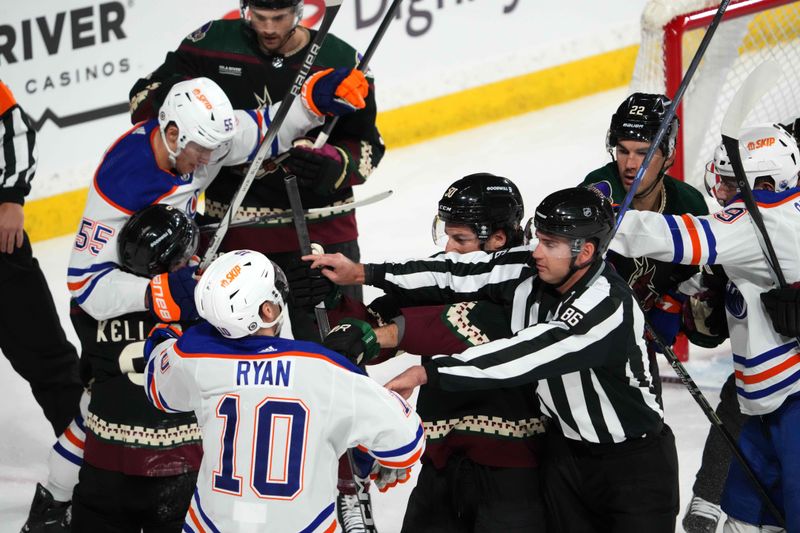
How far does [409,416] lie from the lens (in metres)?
2.63

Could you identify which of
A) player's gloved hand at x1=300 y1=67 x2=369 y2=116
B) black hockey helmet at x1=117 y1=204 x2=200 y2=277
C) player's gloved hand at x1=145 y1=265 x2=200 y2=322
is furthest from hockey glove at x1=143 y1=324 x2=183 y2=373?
player's gloved hand at x1=300 y1=67 x2=369 y2=116

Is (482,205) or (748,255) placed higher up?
(482,205)

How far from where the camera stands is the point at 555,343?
2748mm

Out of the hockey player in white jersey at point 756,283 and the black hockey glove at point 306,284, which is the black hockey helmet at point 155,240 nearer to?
the black hockey glove at point 306,284

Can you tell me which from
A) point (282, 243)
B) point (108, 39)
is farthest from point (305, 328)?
point (108, 39)

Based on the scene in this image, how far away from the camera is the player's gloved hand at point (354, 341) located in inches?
106

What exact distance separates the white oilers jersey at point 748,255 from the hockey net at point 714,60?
206 centimetres

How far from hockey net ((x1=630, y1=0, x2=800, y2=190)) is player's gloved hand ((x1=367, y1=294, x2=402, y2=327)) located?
236 cm

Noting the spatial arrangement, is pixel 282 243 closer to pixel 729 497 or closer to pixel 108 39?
pixel 729 497

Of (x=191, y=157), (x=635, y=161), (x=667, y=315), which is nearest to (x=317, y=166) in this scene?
(x=191, y=157)

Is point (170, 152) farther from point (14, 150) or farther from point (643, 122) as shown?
point (643, 122)

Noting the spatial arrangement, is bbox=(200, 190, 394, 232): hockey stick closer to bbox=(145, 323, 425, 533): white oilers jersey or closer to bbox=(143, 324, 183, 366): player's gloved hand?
bbox=(143, 324, 183, 366): player's gloved hand

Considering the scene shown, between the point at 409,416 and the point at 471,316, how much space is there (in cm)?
43

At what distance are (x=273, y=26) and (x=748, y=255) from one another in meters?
1.55
